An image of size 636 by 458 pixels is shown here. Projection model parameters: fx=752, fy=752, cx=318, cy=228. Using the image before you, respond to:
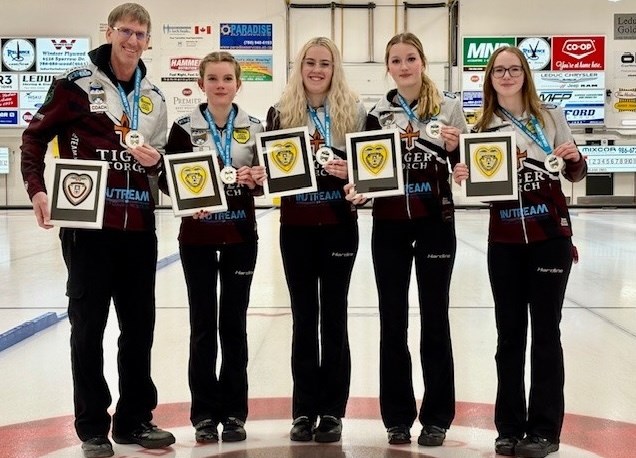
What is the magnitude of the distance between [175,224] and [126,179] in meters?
13.5

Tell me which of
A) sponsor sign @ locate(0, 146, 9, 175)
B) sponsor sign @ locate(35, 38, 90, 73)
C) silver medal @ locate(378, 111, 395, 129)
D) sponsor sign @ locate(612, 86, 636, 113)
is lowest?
silver medal @ locate(378, 111, 395, 129)

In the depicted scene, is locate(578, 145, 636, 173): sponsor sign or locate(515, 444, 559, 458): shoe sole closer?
locate(515, 444, 559, 458): shoe sole

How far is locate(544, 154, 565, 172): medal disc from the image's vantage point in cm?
307

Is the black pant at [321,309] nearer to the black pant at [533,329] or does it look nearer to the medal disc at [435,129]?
the medal disc at [435,129]

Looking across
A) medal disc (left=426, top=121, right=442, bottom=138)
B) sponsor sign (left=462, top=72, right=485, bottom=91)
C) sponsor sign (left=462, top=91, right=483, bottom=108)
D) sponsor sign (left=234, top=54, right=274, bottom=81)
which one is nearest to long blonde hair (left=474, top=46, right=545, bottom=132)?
medal disc (left=426, top=121, right=442, bottom=138)

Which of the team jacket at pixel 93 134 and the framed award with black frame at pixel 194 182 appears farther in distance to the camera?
the framed award with black frame at pixel 194 182

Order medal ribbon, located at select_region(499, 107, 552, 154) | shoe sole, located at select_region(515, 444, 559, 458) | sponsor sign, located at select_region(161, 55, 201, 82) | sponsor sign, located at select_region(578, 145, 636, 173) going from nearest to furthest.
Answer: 1. shoe sole, located at select_region(515, 444, 559, 458)
2. medal ribbon, located at select_region(499, 107, 552, 154)
3. sponsor sign, located at select_region(578, 145, 636, 173)
4. sponsor sign, located at select_region(161, 55, 201, 82)

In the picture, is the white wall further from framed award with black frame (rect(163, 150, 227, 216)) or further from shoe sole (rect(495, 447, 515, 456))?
shoe sole (rect(495, 447, 515, 456))

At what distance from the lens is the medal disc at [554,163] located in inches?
121

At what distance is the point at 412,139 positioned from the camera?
3316 mm

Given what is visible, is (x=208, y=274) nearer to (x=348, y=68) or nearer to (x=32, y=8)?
(x=348, y=68)

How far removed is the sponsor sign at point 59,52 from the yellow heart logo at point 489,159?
68.4ft

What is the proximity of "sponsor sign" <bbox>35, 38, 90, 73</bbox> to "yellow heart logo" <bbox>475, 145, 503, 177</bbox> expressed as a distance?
2084 cm

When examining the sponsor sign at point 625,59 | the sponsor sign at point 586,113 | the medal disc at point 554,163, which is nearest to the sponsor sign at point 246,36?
the sponsor sign at point 586,113
